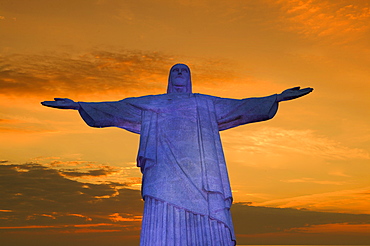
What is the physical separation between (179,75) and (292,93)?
3698 mm

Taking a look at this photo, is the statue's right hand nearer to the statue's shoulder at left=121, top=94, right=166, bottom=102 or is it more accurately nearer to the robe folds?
the robe folds

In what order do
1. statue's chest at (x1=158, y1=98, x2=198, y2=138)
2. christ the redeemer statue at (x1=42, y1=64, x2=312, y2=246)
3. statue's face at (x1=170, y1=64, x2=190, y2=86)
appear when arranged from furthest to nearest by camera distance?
statue's face at (x1=170, y1=64, x2=190, y2=86), statue's chest at (x1=158, y1=98, x2=198, y2=138), christ the redeemer statue at (x1=42, y1=64, x2=312, y2=246)

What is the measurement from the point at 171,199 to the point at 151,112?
10.3 feet

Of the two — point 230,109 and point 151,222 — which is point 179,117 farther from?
point 151,222

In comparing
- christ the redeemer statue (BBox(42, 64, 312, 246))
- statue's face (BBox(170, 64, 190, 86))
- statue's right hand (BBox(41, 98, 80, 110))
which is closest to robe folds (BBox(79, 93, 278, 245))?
christ the redeemer statue (BBox(42, 64, 312, 246))

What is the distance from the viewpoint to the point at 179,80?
56.2 ft

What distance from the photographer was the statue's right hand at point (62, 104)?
52.8 ft

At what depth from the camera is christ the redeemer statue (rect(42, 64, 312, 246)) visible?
14.6 metres

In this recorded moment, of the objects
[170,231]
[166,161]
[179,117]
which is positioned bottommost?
[170,231]

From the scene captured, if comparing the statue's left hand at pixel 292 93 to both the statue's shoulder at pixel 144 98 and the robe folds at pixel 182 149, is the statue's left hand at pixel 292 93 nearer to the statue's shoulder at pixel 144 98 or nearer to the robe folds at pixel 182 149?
the robe folds at pixel 182 149

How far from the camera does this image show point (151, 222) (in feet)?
48.4

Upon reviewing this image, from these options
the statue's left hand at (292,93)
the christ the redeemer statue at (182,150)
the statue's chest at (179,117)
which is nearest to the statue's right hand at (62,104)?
the christ the redeemer statue at (182,150)

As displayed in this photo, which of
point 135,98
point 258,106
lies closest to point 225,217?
point 258,106

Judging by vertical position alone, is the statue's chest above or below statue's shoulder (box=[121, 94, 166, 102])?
below
